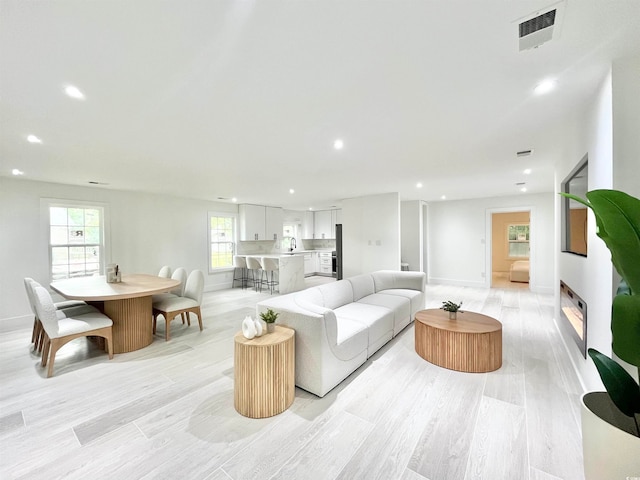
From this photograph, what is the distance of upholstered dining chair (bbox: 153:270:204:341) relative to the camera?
11.8ft

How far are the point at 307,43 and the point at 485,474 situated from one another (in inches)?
102

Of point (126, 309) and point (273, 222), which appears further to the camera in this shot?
point (273, 222)

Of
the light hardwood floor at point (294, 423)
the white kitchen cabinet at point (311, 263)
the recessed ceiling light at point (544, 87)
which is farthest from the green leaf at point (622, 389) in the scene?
the white kitchen cabinet at point (311, 263)

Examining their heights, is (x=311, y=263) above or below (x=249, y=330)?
below

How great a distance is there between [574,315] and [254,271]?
6683mm

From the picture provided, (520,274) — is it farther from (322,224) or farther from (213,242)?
(213,242)

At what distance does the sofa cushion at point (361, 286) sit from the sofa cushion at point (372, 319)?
386 mm

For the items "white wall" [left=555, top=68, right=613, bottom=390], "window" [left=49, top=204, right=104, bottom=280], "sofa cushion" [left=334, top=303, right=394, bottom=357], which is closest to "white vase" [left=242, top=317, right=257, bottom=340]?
"sofa cushion" [left=334, top=303, right=394, bottom=357]

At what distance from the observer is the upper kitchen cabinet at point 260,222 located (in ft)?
24.9

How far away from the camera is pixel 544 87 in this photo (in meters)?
1.87

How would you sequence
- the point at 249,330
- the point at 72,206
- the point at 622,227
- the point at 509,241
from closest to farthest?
the point at 622,227 → the point at 249,330 → the point at 72,206 → the point at 509,241

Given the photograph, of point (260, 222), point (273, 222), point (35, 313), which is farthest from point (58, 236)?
point (273, 222)

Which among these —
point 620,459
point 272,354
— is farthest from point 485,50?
point 272,354

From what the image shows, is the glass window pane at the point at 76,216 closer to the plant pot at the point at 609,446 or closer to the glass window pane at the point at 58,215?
the glass window pane at the point at 58,215
